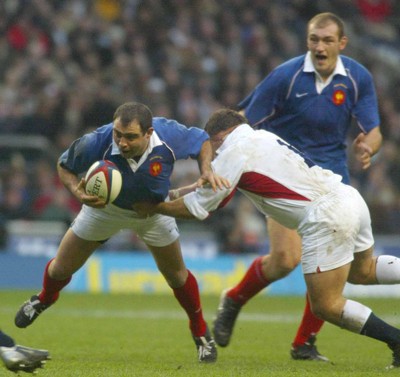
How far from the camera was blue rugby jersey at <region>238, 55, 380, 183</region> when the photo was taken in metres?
9.04

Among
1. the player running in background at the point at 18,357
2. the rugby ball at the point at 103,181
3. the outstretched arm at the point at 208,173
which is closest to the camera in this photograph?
the player running in background at the point at 18,357

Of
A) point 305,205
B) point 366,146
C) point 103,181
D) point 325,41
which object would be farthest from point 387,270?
point 103,181

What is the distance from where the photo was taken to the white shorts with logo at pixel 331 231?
758cm

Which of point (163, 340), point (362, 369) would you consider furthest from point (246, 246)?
point (362, 369)

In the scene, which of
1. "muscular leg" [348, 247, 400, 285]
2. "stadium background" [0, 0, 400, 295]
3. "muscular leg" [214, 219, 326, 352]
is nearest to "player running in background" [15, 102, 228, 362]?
"muscular leg" [214, 219, 326, 352]

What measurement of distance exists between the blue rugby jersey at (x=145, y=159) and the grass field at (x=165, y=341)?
1236 millimetres

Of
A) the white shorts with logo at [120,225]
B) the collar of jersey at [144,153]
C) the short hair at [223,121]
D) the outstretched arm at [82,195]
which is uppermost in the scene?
the short hair at [223,121]

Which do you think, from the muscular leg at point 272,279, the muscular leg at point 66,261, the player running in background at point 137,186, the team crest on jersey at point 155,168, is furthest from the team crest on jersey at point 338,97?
the muscular leg at point 66,261

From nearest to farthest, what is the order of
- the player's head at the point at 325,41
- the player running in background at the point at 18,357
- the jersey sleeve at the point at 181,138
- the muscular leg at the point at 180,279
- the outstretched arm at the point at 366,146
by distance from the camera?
the player running in background at the point at 18,357 → the jersey sleeve at the point at 181,138 → the muscular leg at the point at 180,279 → the outstretched arm at the point at 366,146 → the player's head at the point at 325,41

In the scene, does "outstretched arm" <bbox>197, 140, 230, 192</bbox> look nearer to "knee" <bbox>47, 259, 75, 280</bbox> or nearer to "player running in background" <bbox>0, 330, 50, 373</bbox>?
"knee" <bbox>47, 259, 75, 280</bbox>

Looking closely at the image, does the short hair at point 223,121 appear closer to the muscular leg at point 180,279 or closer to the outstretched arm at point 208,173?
the outstretched arm at point 208,173

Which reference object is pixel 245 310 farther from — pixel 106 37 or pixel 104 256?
pixel 106 37

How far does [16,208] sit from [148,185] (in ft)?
31.5

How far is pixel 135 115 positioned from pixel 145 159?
0.41 meters
